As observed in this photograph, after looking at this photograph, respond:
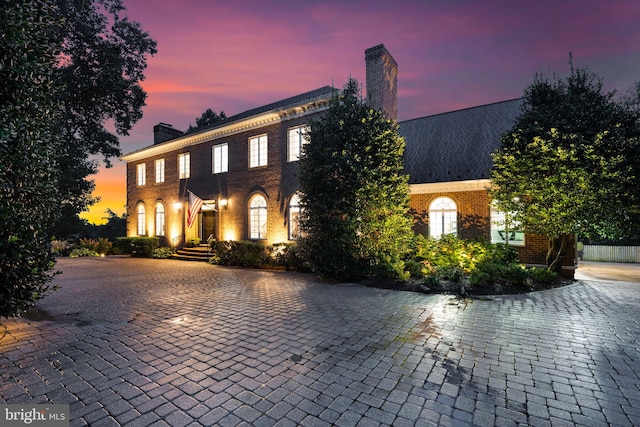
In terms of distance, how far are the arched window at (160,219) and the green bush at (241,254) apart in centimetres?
789

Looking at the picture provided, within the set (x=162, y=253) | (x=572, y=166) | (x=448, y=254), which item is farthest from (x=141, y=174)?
(x=572, y=166)

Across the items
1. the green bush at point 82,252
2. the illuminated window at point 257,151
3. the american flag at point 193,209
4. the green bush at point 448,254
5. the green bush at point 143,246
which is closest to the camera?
the green bush at point 448,254

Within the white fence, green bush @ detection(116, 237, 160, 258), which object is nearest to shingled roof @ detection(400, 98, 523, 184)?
the white fence

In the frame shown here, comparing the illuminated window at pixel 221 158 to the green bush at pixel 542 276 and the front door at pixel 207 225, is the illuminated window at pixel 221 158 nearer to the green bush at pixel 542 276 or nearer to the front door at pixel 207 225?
the front door at pixel 207 225

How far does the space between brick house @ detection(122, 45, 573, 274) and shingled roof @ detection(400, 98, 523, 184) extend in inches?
1.9

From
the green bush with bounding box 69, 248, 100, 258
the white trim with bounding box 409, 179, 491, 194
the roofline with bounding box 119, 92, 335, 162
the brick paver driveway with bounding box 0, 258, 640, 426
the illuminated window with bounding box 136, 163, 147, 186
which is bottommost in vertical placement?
the green bush with bounding box 69, 248, 100, 258

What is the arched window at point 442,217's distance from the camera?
1335 centimetres

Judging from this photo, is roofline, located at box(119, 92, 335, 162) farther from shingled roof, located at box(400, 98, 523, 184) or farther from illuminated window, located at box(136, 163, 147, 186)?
shingled roof, located at box(400, 98, 523, 184)

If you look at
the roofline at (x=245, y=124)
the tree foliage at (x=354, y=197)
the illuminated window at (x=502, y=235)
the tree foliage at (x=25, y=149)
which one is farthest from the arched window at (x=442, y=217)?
the tree foliage at (x=25, y=149)

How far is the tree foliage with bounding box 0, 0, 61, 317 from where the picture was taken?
374 centimetres

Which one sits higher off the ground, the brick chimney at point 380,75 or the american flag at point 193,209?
the brick chimney at point 380,75

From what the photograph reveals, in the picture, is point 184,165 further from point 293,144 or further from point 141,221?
point 293,144

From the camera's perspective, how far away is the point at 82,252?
19.8m

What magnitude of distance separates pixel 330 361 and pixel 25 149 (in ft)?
16.7
